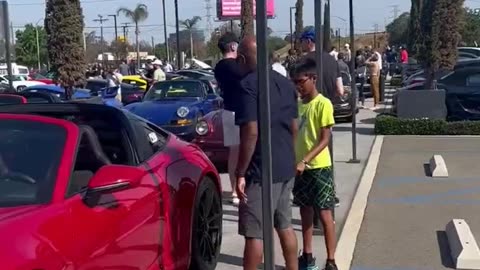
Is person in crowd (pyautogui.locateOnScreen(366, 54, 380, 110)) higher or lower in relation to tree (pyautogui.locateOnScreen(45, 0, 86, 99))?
lower

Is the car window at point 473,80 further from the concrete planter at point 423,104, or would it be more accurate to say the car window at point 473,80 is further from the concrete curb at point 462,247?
the concrete curb at point 462,247

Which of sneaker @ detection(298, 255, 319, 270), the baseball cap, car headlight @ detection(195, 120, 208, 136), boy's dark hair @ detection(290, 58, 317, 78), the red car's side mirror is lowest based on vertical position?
sneaker @ detection(298, 255, 319, 270)

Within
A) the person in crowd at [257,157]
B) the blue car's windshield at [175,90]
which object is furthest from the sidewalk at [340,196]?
the blue car's windshield at [175,90]

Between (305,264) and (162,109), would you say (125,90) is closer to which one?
(162,109)

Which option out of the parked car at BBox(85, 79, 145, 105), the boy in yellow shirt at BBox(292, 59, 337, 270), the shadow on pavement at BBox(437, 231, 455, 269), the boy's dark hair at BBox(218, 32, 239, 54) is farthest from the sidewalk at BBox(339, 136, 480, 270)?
the parked car at BBox(85, 79, 145, 105)

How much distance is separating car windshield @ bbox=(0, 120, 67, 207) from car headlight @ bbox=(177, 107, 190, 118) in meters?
8.68

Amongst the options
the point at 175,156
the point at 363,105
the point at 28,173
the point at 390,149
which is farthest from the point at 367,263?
the point at 363,105

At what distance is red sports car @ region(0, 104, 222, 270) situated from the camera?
3.84 metres

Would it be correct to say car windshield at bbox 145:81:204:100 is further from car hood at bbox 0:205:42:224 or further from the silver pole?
car hood at bbox 0:205:42:224

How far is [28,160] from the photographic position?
4.51 meters

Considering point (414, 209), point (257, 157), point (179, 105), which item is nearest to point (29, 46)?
point (179, 105)

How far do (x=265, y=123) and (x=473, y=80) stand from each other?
13405mm

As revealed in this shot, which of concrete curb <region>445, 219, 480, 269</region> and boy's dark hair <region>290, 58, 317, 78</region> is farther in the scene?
concrete curb <region>445, 219, 480, 269</region>

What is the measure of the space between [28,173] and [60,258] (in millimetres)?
819
